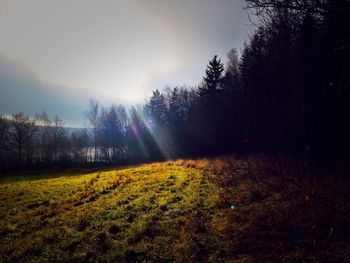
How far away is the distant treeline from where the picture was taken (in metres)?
7.65

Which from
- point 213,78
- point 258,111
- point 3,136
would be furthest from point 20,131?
point 258,111

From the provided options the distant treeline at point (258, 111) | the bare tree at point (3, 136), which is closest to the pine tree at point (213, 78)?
the distant treeline at point (258, 111)

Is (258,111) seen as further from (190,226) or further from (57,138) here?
(57,138)

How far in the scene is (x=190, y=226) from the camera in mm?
9508

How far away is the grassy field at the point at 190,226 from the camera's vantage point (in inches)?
293

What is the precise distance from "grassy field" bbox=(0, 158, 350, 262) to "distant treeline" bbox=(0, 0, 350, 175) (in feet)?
8.44

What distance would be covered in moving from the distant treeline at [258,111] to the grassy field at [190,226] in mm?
2572

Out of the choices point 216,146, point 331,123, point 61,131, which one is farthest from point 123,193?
point 61,131

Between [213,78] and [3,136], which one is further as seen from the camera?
[3,136]

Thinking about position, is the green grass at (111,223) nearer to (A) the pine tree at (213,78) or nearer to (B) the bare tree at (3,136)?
(A) the pine tree at (213,78)

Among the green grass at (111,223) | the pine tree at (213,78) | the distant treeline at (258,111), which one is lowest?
the green grass at (111,223)

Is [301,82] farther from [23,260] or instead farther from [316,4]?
[23,260]

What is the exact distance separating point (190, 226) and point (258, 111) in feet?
38.1

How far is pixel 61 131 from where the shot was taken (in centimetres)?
11162
